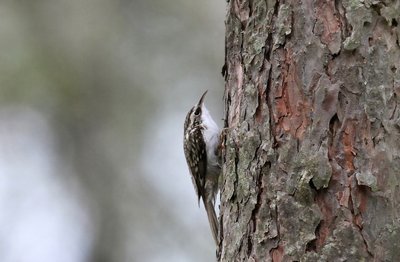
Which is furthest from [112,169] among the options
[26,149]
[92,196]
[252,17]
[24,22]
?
[252,17]

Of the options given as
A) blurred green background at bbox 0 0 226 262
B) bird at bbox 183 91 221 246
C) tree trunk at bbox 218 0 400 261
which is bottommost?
tree trunk at bbox 218 0 400 261

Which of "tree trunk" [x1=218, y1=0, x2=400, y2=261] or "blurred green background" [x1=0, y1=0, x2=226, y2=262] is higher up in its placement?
"blurred green background" [x1=0, y1=0, x2=226, y2=262]

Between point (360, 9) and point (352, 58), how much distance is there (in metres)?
0.15

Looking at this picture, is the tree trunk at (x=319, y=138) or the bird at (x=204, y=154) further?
the bird at (x=204, y=154)

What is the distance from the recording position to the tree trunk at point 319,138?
208cm

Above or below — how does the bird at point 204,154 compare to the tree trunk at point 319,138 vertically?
above

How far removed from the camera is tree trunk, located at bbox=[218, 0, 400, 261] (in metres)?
2.08

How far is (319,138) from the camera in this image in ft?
7.10

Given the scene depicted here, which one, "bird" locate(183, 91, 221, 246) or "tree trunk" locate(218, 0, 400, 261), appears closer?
"tree trunk" locate(218, 0, 400, 261)

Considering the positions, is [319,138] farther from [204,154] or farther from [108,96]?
[108,96]

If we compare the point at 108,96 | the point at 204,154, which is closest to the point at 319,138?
the point at 204,154

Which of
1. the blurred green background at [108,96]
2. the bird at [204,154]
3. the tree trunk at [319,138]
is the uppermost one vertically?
the blurred green background at [108,96]

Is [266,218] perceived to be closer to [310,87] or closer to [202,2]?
[310,87]

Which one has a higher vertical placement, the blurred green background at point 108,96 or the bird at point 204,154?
the blurred green background at point 108,96
